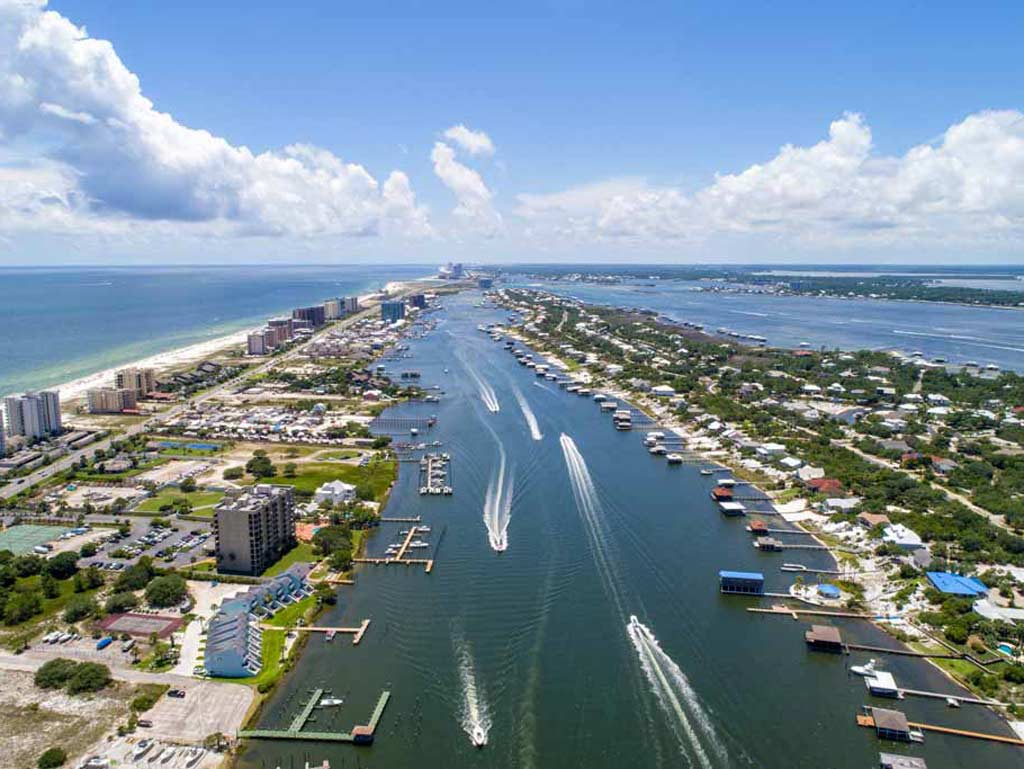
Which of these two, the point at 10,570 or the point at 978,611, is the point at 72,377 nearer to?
the point at 10,570

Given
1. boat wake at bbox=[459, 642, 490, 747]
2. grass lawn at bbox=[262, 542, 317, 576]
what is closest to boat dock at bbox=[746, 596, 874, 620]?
boat wake at bbox=[459, 642, 490, 747]

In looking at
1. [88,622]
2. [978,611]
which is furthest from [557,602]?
[88,622]

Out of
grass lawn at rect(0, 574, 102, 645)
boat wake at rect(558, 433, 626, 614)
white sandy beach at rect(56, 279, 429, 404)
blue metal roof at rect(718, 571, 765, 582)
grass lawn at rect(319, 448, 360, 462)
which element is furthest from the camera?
white sandy beach at rect(56, 279, 429, 404)

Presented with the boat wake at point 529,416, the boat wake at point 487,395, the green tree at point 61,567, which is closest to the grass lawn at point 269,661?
the green tree at point 61,567

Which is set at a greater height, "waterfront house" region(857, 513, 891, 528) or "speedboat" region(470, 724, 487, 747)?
"waterfront house" region(857, 513, 891, 528)

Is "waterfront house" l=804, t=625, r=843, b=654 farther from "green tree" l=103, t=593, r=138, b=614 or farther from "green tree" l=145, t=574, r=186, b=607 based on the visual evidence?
"green tree" l=103, t=593, r=138, b=614

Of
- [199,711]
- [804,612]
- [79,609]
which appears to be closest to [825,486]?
[804,612]
